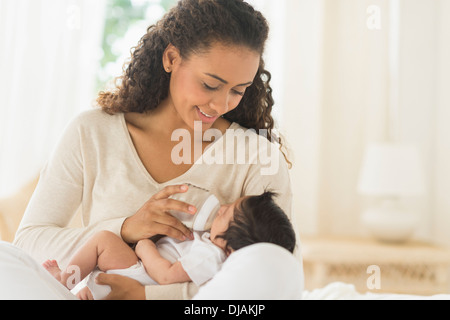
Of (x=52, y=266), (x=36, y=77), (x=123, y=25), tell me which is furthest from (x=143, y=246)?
(x=123, y=25)

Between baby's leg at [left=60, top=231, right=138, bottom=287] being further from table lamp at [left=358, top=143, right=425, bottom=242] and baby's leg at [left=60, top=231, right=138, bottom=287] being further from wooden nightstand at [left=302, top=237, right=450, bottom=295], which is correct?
table lamp at [left=358, top=143, right=425, bottom=242]

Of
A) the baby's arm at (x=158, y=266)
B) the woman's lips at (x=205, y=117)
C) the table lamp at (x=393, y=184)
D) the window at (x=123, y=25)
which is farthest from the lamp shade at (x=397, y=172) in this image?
the baby's arm at (x=158, y=266)

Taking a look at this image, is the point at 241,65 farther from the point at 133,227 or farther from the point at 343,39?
the point at 343,39

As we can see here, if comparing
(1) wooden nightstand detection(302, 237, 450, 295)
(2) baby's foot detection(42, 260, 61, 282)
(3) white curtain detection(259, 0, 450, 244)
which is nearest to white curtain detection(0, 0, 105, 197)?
(3) white curtain detection(259, 0, 450, 244)

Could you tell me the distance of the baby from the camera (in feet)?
2.30

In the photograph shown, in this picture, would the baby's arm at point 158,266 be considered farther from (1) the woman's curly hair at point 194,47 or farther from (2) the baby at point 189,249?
(1) the woman's curly hair at point 194,47

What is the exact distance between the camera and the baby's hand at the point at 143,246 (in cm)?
77

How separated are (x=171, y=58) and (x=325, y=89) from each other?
1.66 metres

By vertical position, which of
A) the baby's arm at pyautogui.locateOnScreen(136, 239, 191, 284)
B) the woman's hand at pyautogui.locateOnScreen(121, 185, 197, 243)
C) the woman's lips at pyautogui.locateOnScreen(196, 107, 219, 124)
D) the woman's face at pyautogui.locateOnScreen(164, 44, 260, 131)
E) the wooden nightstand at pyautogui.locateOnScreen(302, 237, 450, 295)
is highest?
the woman's face at pyautogui.locateOnScreen(164, 44, 260, 131)

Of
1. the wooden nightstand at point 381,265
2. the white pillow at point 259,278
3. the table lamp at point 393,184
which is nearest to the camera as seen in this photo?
the white pillow at point 259,278

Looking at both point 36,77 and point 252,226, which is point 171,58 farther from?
point 36,77

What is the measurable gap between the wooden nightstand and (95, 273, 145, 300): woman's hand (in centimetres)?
130

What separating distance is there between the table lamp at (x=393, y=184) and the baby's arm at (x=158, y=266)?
1.51 meters
